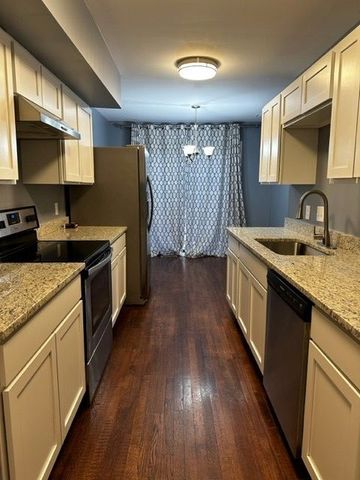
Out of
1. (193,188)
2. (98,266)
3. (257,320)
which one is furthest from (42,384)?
(193,188)

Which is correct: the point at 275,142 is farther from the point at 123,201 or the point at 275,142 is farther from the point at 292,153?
the point at 123,201

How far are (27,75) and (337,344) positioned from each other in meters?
2.05

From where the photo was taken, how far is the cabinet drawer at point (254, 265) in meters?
2.09

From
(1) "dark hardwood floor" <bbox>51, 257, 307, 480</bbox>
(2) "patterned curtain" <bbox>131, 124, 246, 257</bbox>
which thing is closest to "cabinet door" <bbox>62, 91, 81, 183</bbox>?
(1) "dark hardwood floor" <bbox>51, 257, 307, 480</bbox>

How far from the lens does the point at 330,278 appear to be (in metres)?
1.57

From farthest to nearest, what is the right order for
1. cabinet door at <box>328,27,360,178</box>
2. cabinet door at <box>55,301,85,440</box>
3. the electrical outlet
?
1. the electrical outlet
2. cabinet door at <box>328,27,360,178</box>
3. cabinet door at <box>55,301,85,440</box>

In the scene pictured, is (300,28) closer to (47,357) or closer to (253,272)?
(253,272)

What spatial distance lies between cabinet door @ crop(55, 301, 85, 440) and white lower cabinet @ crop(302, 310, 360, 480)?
109 cm

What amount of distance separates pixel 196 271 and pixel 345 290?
12.5 ft

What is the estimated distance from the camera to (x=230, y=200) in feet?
19.9

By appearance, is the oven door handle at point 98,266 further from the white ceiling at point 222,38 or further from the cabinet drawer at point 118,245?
the white ceiling at point 222,38

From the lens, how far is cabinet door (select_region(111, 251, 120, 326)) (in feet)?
9.39

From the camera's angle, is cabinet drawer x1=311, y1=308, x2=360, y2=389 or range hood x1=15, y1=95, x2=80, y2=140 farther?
range hood x1=15, y1=95, x2=80, y2=140

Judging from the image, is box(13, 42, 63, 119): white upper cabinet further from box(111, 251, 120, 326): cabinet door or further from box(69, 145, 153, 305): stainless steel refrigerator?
box(111, 251, 120, 326): cabinet door
